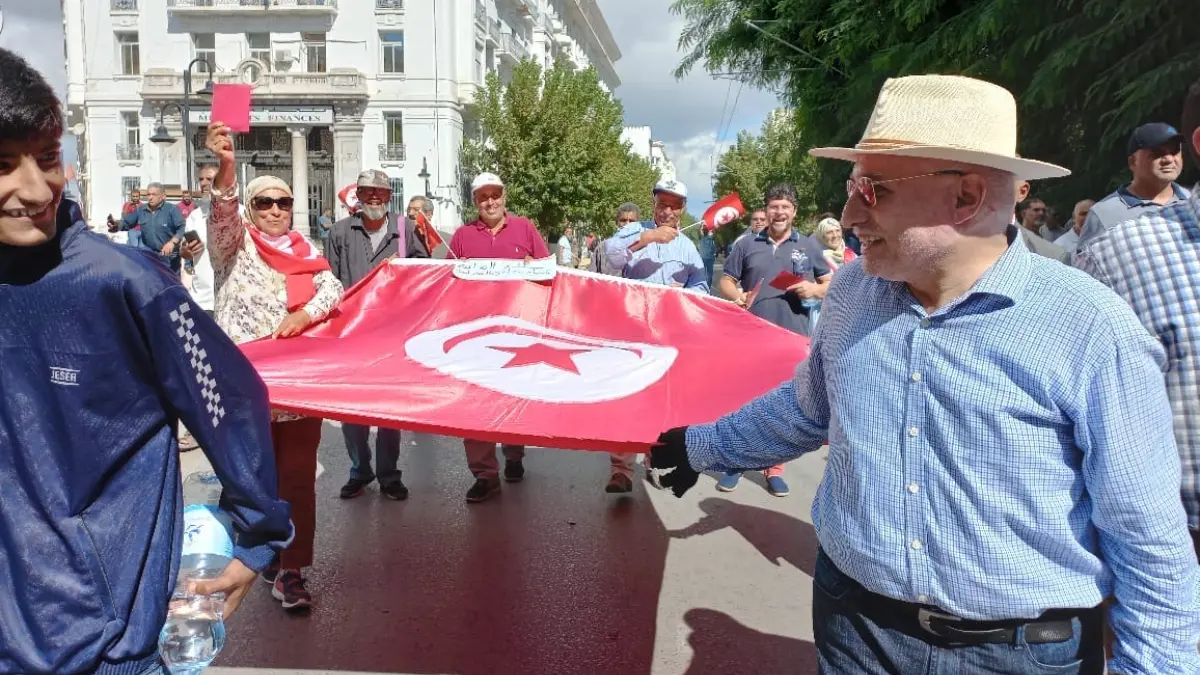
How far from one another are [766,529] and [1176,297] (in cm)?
372

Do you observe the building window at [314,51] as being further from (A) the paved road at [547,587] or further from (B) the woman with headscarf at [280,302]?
(B) the woman with headscarf at [280,302]

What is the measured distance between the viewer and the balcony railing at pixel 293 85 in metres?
42.2

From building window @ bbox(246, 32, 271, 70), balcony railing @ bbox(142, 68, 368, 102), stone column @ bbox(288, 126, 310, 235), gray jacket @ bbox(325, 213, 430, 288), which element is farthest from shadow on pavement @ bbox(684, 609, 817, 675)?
building window @ bbox(246, 32, 271, 70)

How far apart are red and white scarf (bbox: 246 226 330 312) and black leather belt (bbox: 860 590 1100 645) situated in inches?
132

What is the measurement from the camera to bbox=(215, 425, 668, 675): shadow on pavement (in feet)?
12.6

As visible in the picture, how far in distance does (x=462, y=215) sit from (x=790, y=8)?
105 feet

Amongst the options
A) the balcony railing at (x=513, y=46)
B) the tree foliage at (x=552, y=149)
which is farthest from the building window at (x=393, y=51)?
the balcony railing at (x=513, y=46)

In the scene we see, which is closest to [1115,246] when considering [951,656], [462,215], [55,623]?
[951,656]

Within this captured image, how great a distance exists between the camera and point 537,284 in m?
4.80

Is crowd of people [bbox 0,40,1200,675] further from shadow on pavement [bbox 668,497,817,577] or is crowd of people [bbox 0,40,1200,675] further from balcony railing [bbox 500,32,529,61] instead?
balcony railing [bbox 500,32,529,61]

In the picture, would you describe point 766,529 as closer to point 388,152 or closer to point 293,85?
point 388,152

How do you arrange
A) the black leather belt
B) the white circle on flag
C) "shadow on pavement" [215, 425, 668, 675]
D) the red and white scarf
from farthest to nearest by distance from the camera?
1. the red and white scarf
2. "shadow on pavement" [215, 425, 668, 675]
3. the white circle on flag
4. the black leather belt

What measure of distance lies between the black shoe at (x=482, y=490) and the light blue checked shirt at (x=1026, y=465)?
14.1ft

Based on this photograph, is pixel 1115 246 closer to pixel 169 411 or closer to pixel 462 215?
pixel 169 411
